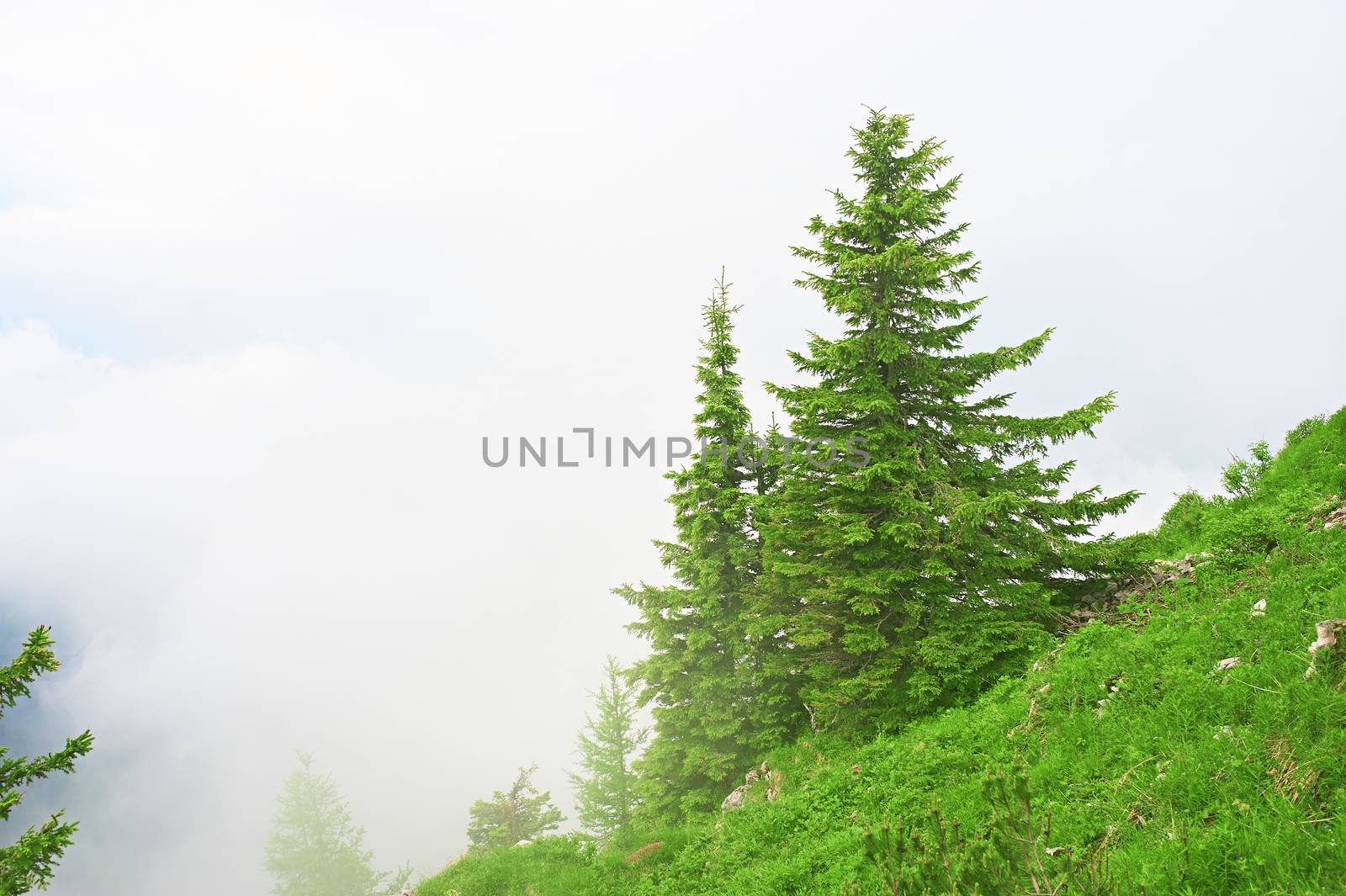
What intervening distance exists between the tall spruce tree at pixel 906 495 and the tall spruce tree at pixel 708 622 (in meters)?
2.65

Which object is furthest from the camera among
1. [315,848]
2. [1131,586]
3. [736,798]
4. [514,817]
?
[315,848]

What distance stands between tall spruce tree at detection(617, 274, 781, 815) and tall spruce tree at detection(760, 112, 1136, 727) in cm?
265

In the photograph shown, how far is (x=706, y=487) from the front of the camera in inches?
706

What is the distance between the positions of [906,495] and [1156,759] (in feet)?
21.2

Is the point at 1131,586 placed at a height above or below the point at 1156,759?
above

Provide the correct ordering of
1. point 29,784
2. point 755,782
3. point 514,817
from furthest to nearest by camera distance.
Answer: point 514,817 → point 755,782 → point 29,784

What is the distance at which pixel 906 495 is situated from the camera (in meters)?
12.1

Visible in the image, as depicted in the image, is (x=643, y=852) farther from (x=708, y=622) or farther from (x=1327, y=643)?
(x=1327, y=643)

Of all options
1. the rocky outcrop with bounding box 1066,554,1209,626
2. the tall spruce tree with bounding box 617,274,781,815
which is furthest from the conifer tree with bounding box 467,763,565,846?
the rocky outcrop with bounding box 1066,554,1209,626

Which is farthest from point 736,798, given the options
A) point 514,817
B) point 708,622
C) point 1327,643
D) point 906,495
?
point 514,817

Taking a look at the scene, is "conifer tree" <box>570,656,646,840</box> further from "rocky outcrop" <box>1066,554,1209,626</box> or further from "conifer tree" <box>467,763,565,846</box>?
"rocky outcrop" <box>1066,554,1209,626</box>

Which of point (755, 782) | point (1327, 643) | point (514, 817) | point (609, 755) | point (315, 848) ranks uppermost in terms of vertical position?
point (1327, 643)

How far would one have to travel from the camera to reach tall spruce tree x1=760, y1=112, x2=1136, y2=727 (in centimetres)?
1155

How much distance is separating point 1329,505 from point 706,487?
12592mm
